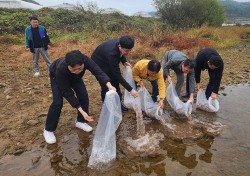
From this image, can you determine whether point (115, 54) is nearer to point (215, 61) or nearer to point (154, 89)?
point (154, 89)

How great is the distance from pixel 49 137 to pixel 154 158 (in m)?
1.40

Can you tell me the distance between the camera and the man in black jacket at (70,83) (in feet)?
8.35

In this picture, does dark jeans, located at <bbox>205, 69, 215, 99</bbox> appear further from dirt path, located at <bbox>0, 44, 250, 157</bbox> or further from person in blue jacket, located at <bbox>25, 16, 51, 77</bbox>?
person in blue jacket, located at <bbox>25, 16, 51, 77</bbox>

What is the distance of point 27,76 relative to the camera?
6.27 m

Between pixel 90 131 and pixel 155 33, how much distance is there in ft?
25.1

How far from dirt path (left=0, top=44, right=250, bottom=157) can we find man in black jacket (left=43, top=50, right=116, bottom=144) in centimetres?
27

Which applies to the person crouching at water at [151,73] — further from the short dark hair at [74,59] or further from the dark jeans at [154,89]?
the short dark hair at [74,59]

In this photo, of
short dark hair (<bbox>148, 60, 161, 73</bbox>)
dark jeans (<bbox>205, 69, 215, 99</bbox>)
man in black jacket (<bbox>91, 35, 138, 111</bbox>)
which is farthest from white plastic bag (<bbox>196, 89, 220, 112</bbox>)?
man in black jacket (<bbox>91, 35, 138, 111</bbox>)

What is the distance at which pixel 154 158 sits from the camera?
295 cm

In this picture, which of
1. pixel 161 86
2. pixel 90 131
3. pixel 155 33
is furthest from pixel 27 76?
pixel 155 33

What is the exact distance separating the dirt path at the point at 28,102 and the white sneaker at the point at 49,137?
9cm

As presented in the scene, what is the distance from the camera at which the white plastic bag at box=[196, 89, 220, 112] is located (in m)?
4.16

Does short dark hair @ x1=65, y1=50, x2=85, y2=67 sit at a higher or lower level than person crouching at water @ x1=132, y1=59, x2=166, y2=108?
higher

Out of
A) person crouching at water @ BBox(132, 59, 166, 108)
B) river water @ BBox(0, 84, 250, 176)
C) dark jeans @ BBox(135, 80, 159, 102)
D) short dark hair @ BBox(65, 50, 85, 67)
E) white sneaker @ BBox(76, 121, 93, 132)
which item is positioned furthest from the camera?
dark jeans @ BBox(135, 80, 159, 102)
